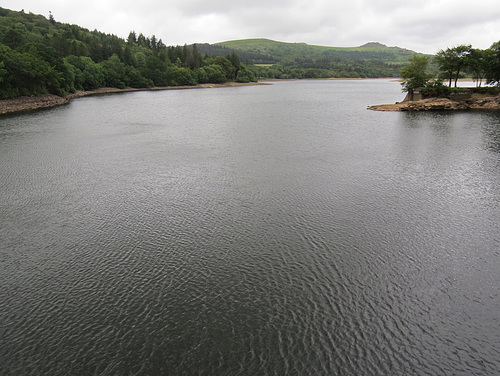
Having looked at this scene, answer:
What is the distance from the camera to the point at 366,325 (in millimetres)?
16531

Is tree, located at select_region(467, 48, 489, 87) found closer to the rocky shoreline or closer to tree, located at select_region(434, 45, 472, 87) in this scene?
tree, located at select_region(434, 45, 472, 87)

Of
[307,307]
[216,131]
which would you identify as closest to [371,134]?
[216,131]

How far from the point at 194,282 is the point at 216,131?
5216 cm

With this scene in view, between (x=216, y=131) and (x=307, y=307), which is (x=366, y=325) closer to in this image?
(x=307, y=307)

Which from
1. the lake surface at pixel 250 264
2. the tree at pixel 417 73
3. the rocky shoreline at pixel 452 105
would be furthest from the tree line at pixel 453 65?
the lake surface at pixel 250 264

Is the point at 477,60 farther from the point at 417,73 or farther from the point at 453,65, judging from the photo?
the point at 417,73

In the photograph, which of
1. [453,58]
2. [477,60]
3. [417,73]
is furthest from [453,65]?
[417,73]

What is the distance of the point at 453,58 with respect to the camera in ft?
359

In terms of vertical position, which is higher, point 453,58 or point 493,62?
point 453,58

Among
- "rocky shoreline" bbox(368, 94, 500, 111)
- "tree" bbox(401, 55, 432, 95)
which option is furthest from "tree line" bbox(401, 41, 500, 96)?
"rocky shoreline" bbox(368, 94, 500, 111)

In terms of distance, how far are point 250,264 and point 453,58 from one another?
12119cm

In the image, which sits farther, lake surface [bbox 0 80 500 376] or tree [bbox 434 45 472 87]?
tree [bbox 434 45 472 87]

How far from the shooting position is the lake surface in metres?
15.0

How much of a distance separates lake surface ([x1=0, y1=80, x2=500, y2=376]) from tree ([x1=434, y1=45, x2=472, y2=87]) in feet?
258
